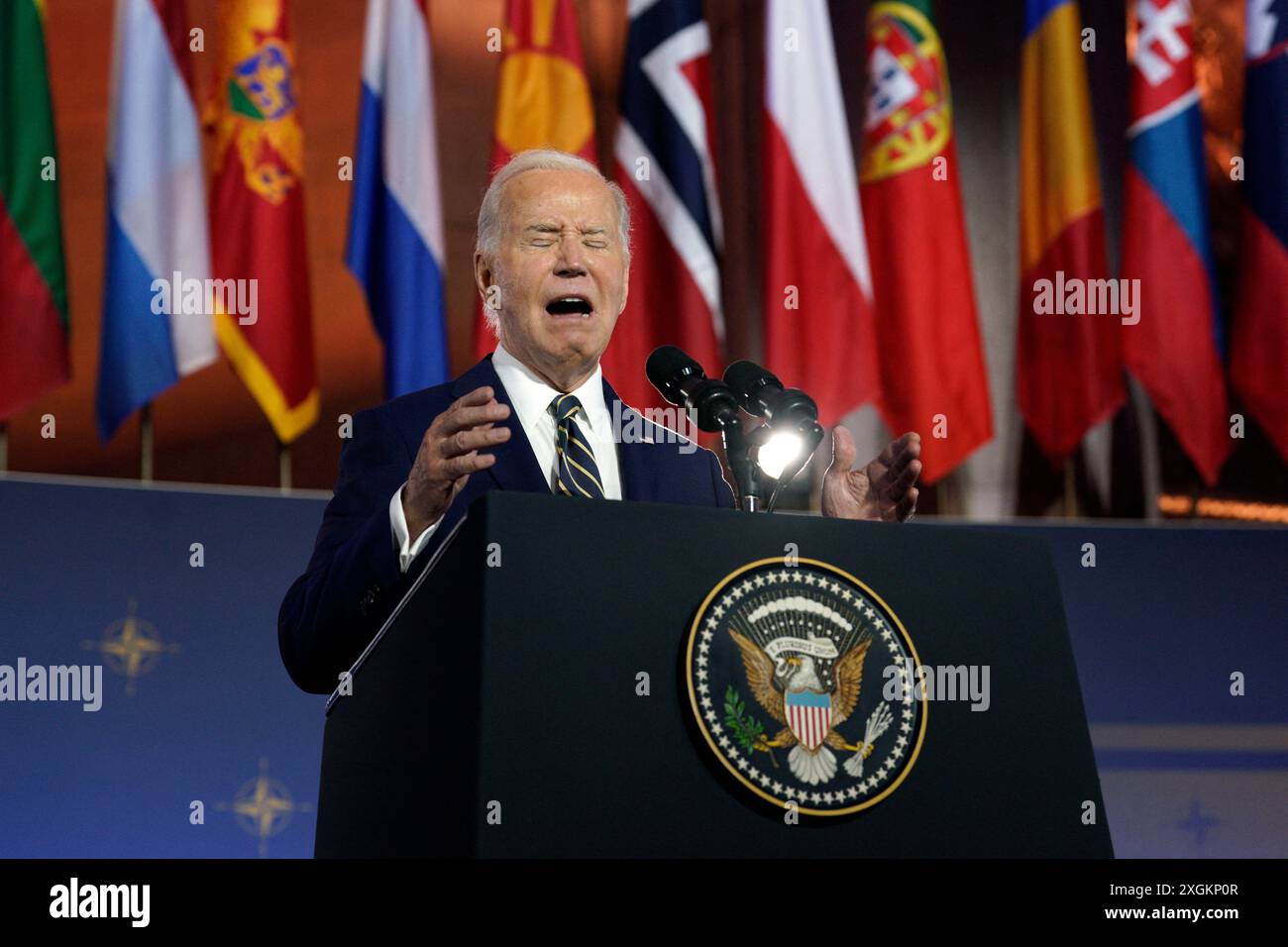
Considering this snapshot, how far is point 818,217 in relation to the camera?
495 cm

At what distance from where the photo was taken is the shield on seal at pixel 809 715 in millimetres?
1298

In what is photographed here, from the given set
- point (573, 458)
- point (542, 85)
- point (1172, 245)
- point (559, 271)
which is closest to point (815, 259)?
point (542, 85)

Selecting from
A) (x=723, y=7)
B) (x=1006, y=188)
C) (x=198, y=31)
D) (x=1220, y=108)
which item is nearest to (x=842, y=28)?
(x=723, y=7)

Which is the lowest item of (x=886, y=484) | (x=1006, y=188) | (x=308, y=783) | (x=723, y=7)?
(x=308, y=783)

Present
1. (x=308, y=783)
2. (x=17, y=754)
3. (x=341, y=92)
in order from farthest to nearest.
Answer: (x=341, y=92)
(x=308, y=783)
(x=17, y=754)

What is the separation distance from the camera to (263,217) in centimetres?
463

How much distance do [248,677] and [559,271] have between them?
2.97 meters

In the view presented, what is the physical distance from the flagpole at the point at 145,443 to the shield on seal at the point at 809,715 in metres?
3.75

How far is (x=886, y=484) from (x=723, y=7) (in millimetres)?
4070

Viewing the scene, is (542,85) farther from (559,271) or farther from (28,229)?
(559,271)

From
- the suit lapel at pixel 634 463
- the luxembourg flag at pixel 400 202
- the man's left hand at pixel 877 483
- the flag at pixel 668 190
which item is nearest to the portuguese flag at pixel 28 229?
the luxembourg flag at pixel 400 202

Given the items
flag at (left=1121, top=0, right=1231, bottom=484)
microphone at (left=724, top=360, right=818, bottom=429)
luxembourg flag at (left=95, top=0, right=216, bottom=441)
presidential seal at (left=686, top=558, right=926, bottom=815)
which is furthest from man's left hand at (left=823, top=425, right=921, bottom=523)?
flag at (left=1121, top=0, right=1231, bottom=484)

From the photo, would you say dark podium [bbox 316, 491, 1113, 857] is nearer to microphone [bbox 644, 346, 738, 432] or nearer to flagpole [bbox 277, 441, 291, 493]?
microphone [bbox 644, 346, 738, 432]

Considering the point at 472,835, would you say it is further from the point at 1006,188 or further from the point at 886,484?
the point at 1006,188
